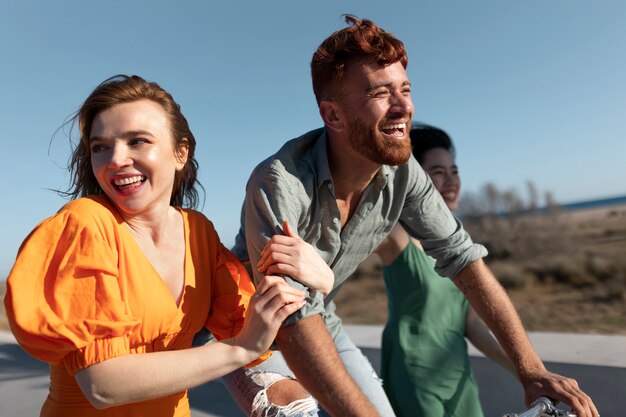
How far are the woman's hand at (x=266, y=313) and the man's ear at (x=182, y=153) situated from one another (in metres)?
0.45

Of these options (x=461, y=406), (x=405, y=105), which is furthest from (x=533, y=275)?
(x=405, y=105)

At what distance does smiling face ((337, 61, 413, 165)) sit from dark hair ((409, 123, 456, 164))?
1205 mm

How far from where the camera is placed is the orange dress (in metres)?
1.17

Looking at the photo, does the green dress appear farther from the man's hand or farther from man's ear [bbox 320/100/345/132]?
man's ear [bbox 320/100/345/132]

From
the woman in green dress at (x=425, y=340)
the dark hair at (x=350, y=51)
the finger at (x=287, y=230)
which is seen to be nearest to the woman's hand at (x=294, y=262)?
the finger at (x=287, y=230)

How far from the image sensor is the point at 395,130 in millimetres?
1718

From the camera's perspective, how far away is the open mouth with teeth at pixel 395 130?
170cm

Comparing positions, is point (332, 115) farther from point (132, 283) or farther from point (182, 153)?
point (132, 283)

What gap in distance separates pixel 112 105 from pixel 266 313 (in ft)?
2.02

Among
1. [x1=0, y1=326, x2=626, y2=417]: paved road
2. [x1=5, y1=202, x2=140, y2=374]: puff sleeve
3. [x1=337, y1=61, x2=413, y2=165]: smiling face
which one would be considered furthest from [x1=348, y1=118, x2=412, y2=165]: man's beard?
[x1=0, y1=326, x2=626, y2=417]: paved road

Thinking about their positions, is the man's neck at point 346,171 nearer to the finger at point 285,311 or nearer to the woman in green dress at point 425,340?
the finger at point 285,311

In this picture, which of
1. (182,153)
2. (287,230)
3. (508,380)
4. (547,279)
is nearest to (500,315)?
(287,230)

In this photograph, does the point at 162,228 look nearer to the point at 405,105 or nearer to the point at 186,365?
the point at 186,365

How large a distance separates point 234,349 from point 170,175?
47 centimetres
